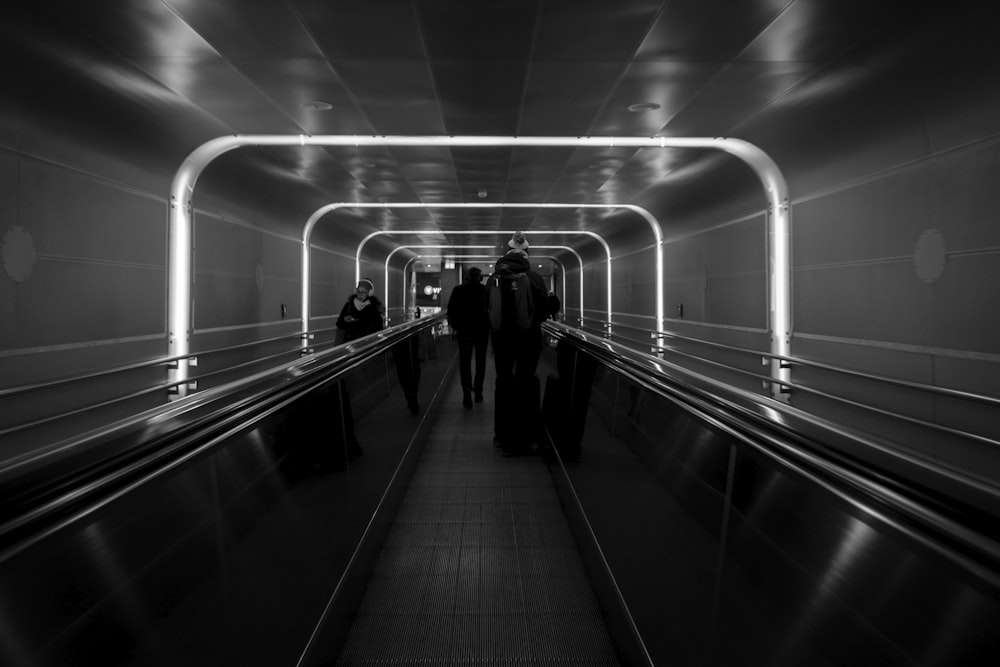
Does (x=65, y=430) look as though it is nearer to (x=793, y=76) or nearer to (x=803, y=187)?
(x=793, y=76)

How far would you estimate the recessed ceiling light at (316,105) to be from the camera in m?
5.84

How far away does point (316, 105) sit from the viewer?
5.93m

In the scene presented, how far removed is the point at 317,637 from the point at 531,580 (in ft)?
3.77

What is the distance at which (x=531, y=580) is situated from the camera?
292 cm

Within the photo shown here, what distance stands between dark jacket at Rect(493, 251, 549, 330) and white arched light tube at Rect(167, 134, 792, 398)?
2.74 m

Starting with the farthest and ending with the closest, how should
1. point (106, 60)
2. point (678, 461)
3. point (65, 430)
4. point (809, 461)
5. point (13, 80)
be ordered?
point (65, 430) < point (106, 60) < point (13, 80) < point (678, 461) < point (809, 461)

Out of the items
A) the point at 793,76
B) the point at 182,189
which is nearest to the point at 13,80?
the point at 182,189

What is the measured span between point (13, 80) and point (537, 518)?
15.0 ft

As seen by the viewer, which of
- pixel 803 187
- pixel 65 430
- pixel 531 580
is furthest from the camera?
pixel 803 187

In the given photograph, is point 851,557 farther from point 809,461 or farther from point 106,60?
point 106,60

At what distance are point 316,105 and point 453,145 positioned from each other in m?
1.76

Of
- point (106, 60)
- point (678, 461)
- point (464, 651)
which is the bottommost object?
point (464, 651)

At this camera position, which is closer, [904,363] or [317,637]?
[317,637]

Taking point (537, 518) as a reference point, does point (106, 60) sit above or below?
above
